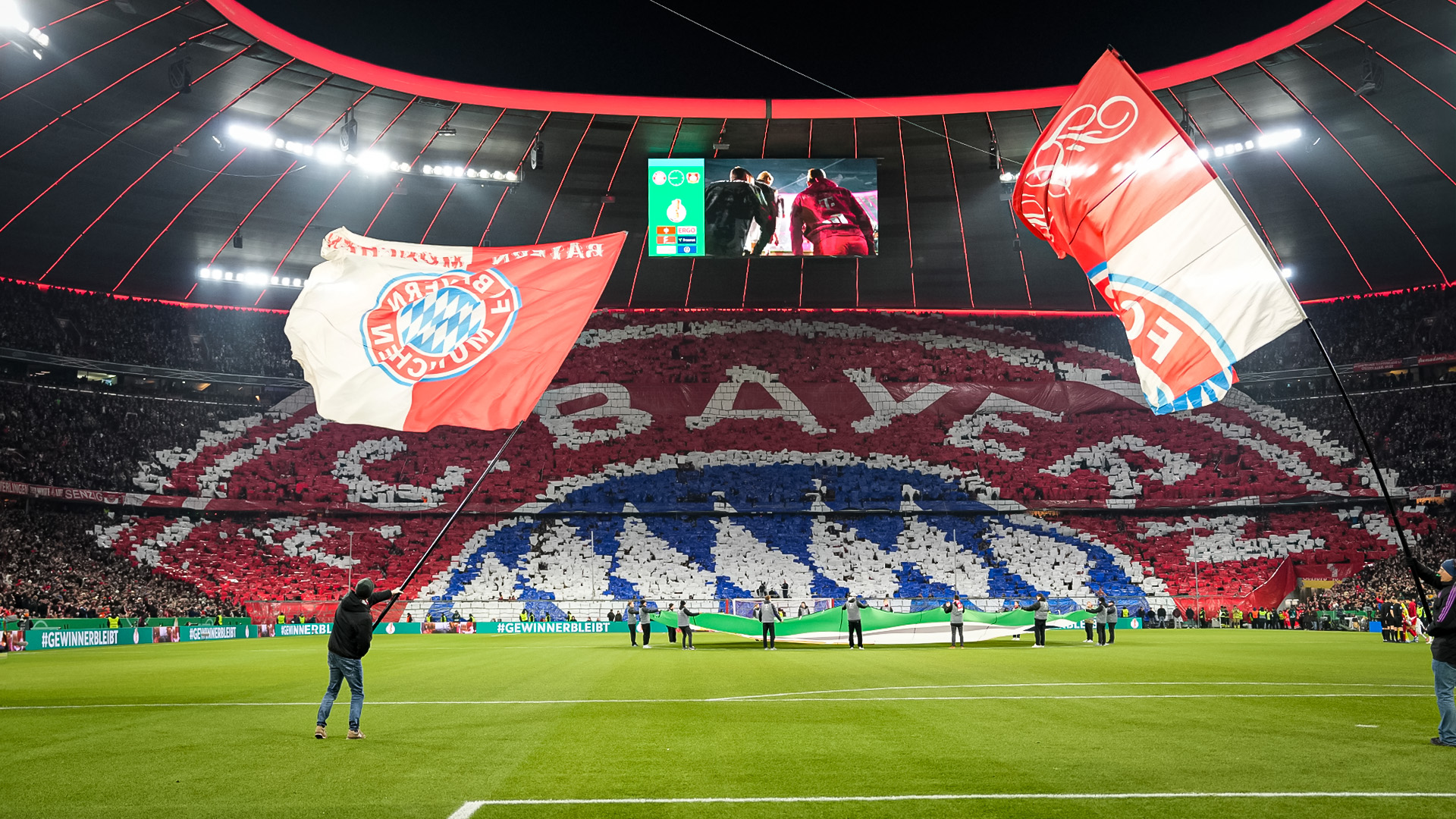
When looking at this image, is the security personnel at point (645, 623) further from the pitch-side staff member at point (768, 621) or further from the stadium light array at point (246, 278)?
the stadium light array at point (246, 278)

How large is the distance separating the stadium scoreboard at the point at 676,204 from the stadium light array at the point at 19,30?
16256 millimetres

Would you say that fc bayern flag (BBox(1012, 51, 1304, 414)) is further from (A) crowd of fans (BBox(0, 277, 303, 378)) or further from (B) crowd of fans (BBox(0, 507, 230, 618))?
(A) crowd of fans (BBox(0, 277, 303, 378))

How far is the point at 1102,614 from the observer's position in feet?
87.5

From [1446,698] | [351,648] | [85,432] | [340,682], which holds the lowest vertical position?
[1446,698]

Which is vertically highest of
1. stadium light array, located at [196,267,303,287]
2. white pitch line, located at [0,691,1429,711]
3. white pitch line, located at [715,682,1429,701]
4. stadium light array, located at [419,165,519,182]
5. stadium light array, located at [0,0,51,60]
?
stadium light array, located at [419,165,519,182]

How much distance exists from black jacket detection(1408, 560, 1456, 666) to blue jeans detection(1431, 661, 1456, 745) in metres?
0.08

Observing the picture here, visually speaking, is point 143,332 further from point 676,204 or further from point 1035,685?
point 1035,685

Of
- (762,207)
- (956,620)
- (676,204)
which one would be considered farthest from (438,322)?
(762,207)

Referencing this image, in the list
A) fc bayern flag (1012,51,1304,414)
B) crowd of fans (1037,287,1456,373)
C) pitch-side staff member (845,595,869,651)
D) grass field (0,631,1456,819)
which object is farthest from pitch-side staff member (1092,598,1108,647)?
crowd of fans (1037,287,1456,373)

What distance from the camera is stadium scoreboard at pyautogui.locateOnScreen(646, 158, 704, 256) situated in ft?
106

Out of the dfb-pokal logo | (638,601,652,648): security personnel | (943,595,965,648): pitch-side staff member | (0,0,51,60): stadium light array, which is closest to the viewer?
the dfb-pokal logo

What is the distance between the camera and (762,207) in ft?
108

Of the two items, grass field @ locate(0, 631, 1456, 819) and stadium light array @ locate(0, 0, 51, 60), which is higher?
stadium light array @ locate(0, 0, 51, 60)

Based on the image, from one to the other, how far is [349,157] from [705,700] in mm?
23831
